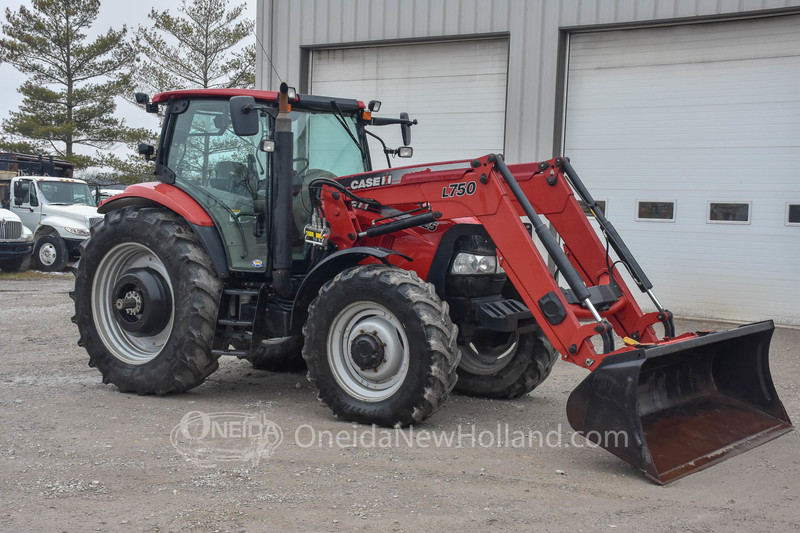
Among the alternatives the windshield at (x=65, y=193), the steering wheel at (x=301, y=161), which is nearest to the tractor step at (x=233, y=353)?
the steering wheel at (x=301, y=161)

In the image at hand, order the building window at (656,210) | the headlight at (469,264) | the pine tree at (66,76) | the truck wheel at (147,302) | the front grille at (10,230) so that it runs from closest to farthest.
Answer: the headlight at (469,264)
the truck wheel at (147,302)
the building window at (656,210)
the front grille at (10,230)
the pine tree at (66,76)

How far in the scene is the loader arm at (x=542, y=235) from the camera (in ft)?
17.1

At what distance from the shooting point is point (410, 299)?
5434 mm

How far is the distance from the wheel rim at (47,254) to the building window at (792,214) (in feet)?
45.9

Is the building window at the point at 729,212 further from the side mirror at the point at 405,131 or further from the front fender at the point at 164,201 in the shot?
the front fender at the point at 164,201

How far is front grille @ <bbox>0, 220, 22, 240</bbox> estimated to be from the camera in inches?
664

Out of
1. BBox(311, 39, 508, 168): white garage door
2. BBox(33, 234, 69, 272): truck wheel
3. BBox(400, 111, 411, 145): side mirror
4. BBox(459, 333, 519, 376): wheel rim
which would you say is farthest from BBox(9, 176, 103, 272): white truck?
BBox(459, 333, 519, 376): wheel rim

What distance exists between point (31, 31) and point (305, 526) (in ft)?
120

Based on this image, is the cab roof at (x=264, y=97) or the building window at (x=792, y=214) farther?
the building window at (x=792, y=214)

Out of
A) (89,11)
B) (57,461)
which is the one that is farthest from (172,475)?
(89,11)

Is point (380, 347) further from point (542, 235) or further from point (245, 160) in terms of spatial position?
point (245, 160)

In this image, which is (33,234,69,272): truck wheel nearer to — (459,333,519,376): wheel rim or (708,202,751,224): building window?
(708,202,751,224): building window

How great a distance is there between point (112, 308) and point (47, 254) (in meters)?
12.2

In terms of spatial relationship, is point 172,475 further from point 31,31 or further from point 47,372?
point 31,31
